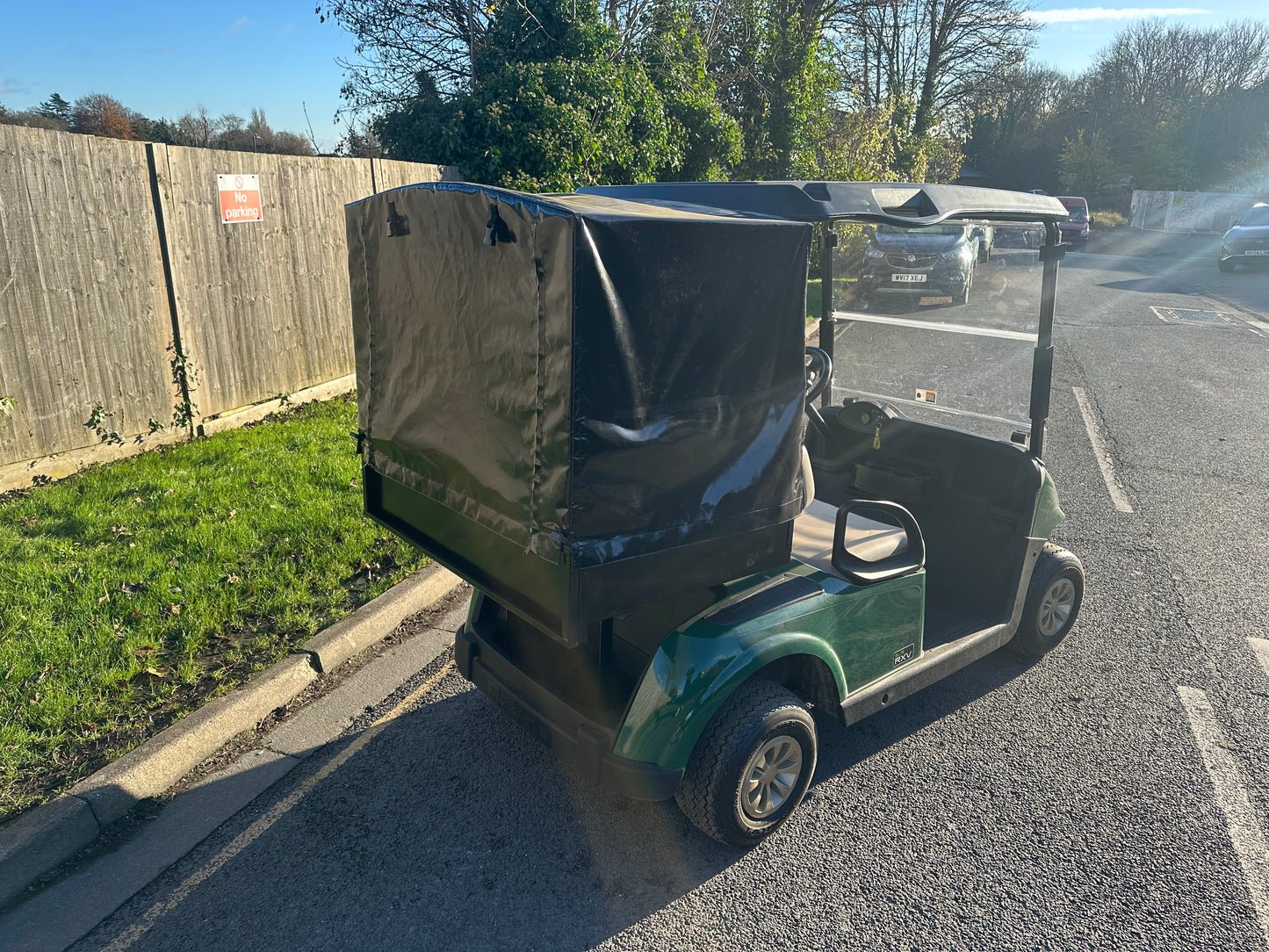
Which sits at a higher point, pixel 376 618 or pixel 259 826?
pixel 376 618

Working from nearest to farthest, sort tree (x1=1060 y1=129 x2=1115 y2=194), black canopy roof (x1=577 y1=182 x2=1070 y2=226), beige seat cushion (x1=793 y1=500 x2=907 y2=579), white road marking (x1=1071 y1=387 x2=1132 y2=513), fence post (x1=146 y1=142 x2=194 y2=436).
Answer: black canopy roof (x1=577 y1=182 x2=1070 y2=226)
beige seat cushion (x1=793 y1=500 x2=907 y2=579)
white road marking (x1=1071 y1=387 x2=1132 y2=513)
fence post (x1=146 y1=142 x2=194 y2=436)
tree (x1=1060 y1=129 x2=1115 y2=194)

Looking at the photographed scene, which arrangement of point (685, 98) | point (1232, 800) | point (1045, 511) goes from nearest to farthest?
1. point (1232, 800)
2. point (1045, 511)
3. point (685, 98)

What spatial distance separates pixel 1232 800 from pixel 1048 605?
113 centimetres

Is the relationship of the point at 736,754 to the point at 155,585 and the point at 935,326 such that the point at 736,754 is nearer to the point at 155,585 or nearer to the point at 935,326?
the point at 935,326

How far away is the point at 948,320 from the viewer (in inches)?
171

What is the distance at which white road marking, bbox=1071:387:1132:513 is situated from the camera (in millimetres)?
6328

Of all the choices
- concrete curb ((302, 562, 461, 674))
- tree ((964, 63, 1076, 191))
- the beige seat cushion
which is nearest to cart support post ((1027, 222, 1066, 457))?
the beige seat cushion

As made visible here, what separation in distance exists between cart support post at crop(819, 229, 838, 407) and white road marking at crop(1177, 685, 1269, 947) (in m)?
2.16

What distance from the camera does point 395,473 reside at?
3279 mm

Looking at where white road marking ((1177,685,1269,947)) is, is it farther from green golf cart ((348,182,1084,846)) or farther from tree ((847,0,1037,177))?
tree ((847,0,1037,177))

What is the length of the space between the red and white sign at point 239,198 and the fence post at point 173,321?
2.20 feet

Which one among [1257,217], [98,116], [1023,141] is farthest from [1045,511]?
[1023,141]

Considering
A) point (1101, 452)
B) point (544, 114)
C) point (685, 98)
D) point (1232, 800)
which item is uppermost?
point (685, 98)

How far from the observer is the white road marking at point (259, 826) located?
272cm
